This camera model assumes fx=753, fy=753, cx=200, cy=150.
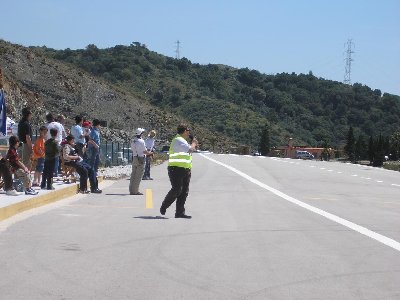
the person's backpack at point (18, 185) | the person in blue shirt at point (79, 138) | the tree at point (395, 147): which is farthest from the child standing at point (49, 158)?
the tree at point (395, 147)

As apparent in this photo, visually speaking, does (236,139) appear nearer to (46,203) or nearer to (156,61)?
(156,61)

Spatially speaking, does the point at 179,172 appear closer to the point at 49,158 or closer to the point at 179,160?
the point at 179,160

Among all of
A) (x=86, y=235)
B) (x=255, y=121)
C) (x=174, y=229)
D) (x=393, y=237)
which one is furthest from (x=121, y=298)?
(x=255, y=121)

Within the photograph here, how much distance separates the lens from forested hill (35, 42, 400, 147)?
14462 centimetres

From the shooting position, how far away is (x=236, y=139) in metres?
132

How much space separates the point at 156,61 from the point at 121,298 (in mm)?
177964

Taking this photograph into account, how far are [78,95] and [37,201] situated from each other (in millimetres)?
79486

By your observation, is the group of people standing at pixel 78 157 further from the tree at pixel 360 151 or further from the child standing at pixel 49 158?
the tree at pixel 360 151

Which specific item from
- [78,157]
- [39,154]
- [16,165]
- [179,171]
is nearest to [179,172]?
[179,171]

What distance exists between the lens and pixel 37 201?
50.3 ft

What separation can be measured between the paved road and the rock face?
60.9 meters

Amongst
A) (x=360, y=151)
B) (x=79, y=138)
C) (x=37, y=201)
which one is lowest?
(x=37, y=201)

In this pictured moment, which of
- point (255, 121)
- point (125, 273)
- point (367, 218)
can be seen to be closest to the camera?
point (125, 273)

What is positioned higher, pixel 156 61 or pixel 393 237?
pixel 156 61
